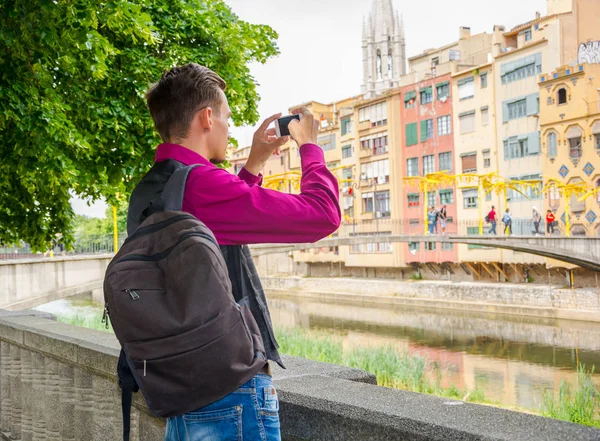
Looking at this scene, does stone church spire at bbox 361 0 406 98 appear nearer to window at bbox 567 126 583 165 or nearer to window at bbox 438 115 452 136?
window at bbox 438 115 452 136

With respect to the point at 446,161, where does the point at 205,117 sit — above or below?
below

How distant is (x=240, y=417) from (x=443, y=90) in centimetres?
3880

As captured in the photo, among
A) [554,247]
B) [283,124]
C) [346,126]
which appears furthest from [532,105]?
[283,124]

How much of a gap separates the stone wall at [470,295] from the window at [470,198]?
15.2 ft

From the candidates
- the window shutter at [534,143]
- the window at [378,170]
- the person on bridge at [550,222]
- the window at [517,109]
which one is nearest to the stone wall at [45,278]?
the person on bridge at [550,222]

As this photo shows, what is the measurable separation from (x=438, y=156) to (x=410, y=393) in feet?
125

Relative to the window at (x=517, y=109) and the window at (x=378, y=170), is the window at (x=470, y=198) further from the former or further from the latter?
the window at (x=378, y=170)

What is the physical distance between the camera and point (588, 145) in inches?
1214

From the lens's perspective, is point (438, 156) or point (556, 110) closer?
point (556, 110)

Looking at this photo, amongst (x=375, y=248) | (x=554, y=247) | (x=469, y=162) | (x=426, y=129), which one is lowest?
(x=375, y=248)

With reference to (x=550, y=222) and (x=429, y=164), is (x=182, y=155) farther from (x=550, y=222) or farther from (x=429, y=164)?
(x=429, y=164)

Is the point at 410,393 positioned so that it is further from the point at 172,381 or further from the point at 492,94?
the point at 492,94

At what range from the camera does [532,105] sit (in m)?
33.5

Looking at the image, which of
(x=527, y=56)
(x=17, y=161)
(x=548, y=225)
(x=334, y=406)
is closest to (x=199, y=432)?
(x=334, y=406)
